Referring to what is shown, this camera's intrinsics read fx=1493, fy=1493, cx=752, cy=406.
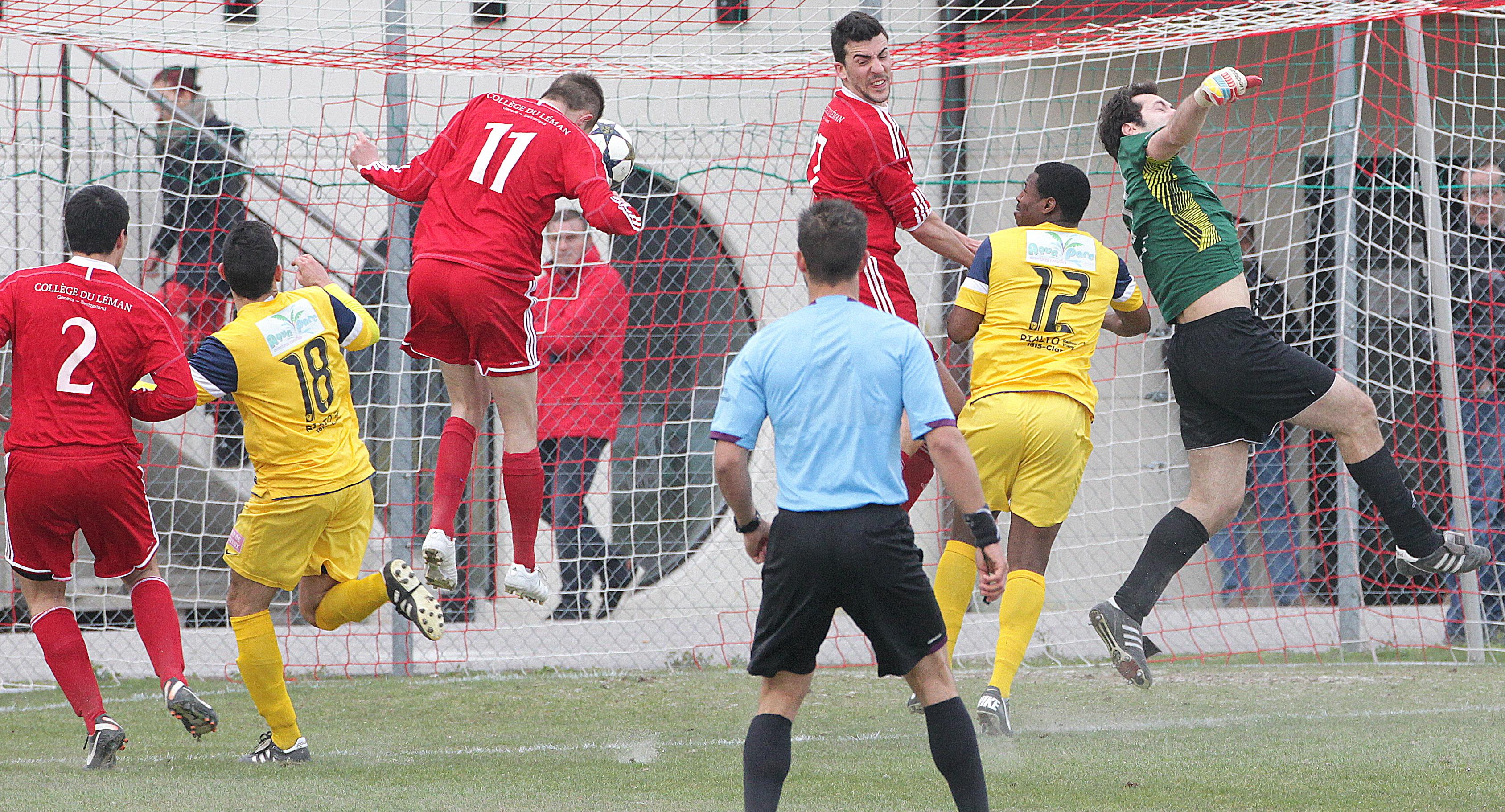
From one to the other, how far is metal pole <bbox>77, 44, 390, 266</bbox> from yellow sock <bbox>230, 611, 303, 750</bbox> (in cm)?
325

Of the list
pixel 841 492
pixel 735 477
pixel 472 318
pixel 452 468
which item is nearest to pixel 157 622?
pixel 452 468

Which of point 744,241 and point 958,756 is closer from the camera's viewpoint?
point 958,756

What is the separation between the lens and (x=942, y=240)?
228 inches

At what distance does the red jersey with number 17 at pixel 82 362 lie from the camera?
17.4 ft

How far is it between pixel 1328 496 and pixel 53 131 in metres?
7.99

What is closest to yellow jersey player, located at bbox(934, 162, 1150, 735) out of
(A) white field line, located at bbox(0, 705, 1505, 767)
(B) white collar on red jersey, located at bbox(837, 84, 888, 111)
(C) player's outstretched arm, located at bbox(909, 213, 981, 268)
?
(C) player's outstretched arm, located at bbox(909, 213, 981, 268)

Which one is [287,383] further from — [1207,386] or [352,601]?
[1207,386]

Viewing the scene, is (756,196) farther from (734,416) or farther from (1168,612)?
(734,416)

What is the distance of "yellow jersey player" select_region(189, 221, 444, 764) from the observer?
5.39 metres

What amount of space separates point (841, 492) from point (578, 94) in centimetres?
268

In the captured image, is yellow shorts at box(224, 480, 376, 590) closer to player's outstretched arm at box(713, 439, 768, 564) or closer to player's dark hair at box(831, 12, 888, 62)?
player's outstretched arm at box(713, 439, 768, 564)

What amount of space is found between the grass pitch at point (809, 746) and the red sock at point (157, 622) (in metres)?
0.39

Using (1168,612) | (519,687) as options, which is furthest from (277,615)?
(1168,612)

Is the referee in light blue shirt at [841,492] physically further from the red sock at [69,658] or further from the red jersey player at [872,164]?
the red sock at [69,658]
